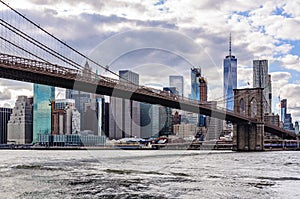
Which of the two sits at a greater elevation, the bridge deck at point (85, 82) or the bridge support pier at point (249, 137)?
the bridge deck at point (85, 82)

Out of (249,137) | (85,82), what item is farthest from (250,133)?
(85,82)

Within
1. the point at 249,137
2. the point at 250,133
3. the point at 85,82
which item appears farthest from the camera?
the point at 250,133

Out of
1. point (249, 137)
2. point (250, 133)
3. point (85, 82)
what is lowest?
point (249, 137)

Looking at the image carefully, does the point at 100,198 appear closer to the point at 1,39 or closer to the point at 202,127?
the point at 1,39

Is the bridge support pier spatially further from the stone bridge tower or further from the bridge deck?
the bridge deck

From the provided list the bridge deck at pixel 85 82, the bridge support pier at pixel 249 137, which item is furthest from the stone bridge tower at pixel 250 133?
the bridge deck at pixel 85 82

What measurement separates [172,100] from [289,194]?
1482 inches

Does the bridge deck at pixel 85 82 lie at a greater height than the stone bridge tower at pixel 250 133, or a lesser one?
greater

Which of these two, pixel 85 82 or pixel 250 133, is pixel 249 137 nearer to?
pixel 250 133

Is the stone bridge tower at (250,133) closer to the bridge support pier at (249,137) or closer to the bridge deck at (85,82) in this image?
the bridge support pier at (249,137)

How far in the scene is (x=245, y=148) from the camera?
82688 mm

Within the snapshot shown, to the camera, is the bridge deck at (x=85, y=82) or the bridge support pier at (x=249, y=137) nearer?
the bridge deck at (x=85, y=82)

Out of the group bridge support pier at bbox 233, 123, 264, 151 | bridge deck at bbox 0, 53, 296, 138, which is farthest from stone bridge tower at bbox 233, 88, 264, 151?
bridge deck at bbox 0, 53, 296, 138

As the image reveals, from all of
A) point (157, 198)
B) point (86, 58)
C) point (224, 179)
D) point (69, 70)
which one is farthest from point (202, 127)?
point (157, 198)
